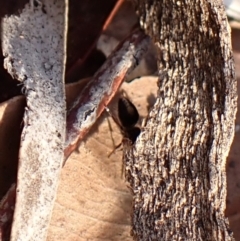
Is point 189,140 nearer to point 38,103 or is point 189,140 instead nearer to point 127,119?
point 127,119

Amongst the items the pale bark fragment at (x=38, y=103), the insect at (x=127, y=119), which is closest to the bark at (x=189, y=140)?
the insect at (x=127, y=119)

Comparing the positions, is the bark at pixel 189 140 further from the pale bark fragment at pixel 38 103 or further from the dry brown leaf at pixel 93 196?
the pale bark fragment at pixel 38 103

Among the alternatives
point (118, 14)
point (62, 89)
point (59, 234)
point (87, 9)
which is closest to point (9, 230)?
point (59, 234)

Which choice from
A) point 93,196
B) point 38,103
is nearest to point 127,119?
point 93,196

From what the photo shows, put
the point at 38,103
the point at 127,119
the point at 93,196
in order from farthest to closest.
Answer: the point at 127,119 → the point at 93,196 → the point at 38,103

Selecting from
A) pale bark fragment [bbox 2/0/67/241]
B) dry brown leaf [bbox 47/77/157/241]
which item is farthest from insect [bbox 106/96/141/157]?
pale bark fragment [bbox 2/0/67/241]

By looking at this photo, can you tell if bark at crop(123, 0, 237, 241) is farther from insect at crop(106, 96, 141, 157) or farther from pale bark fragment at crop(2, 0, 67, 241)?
pale bark fragment at crop(2, 0, 67, 241)
